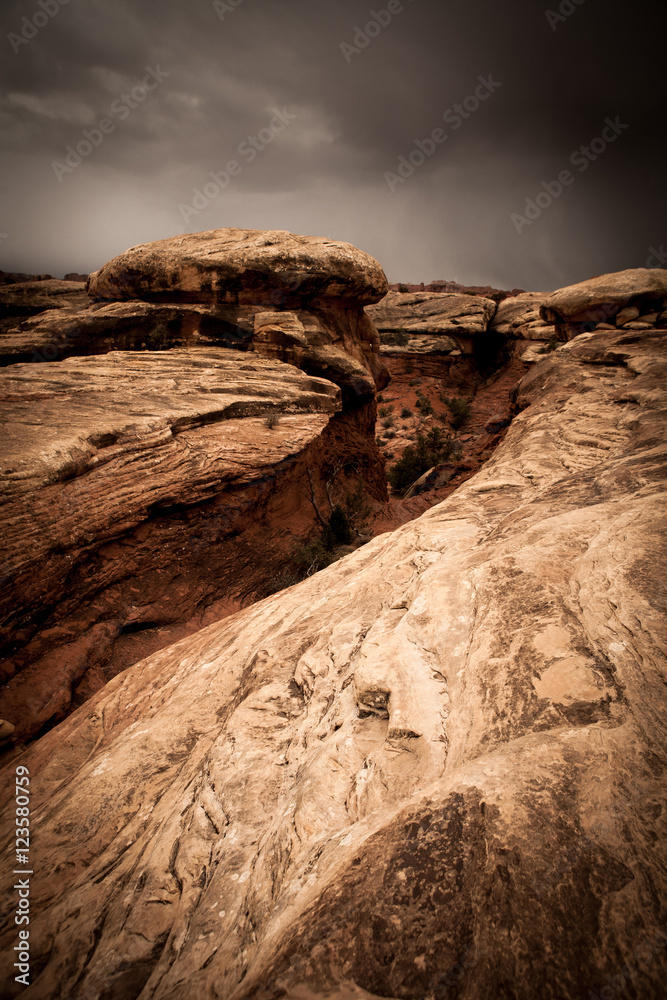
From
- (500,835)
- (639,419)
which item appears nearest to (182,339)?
(639,419)

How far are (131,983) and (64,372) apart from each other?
963cm

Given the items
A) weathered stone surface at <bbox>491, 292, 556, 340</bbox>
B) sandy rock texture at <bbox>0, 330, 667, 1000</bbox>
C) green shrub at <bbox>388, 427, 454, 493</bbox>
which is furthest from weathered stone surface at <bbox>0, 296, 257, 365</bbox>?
weathered stone surface at <bbox>491, 292, 556, 340</bbox>

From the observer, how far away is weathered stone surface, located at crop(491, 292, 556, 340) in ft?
79.6

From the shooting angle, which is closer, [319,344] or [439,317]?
[319,344]

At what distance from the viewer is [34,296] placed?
48.1 ft

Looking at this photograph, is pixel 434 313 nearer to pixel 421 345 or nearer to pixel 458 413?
pixel 421 345

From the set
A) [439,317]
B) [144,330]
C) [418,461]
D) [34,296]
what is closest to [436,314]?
[439,317]

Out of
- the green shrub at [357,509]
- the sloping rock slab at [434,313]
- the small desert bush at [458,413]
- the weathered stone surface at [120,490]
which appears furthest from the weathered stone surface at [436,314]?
the weathered stone surface at [120,490]

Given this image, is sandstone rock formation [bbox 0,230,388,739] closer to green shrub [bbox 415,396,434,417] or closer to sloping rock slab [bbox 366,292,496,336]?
green shrub [bbox 415,396,434,417]

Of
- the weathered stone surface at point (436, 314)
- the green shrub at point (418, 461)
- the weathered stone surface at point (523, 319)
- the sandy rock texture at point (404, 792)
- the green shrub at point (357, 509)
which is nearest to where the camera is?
the sandy rock texture at point (404, 792)

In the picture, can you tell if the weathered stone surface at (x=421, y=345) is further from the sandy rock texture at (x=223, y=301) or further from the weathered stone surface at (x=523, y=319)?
the sandy rock texture at (x=223, y=301)

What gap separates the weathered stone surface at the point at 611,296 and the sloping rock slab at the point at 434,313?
31.5 feet

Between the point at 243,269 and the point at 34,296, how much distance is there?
29.0 feet

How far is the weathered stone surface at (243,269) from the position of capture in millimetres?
11336
